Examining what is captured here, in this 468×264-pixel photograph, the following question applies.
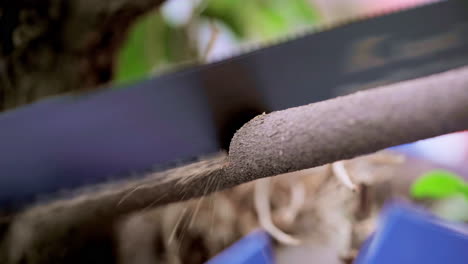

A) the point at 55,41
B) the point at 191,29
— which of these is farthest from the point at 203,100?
the point at 191,29

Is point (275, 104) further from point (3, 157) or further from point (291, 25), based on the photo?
point (291, 25)

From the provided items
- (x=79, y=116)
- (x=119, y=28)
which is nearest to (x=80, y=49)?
(x=119, y=28)

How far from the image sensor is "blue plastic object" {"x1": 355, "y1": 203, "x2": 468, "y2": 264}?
20cm

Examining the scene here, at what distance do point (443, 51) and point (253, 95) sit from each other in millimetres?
137

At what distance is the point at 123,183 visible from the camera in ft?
0.84

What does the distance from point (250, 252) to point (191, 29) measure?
591 millimetres

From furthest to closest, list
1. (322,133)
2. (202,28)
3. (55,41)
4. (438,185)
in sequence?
1. (202,28)
2. (55,41)
3. (438,185)
4. (322,133)

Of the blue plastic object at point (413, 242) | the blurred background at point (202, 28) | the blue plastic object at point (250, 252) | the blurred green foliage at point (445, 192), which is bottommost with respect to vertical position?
the blurred green foliage at point (445, 192)

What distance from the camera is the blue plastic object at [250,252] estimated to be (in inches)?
7.8

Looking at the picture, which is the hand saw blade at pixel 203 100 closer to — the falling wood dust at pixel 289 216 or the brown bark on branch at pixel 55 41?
the falling wood dust at pixel 289 216

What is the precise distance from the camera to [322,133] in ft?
0.63

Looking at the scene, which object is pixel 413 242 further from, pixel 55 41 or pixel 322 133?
pixel 55 41

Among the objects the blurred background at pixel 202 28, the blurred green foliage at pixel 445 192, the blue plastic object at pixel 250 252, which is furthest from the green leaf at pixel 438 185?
the blurred background at pixel 202 28

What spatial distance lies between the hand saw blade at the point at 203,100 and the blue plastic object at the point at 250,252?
2.4 inches
